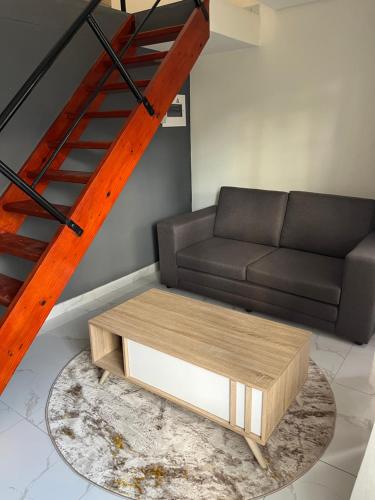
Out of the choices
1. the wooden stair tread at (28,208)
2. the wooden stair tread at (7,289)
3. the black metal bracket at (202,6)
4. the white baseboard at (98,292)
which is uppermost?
the black metal bracket at (202,6)

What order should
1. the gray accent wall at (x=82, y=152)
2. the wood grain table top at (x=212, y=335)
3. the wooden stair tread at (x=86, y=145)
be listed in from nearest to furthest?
the wood grain table top at (x=212, y=335) → the wooden stair tread at (x=86, y=145) → the gray accent wall at (x=82, y=152)

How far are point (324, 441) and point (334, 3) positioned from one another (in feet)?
9.94

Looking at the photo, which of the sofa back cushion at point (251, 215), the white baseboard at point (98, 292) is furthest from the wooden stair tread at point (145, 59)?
the white baseboard at point (98, 292)

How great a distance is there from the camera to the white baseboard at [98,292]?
3137 mm

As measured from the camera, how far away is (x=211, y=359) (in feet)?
5.93

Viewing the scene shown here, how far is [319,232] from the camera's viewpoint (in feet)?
10.4

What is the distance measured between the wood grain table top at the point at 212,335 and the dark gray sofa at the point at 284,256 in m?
0.69

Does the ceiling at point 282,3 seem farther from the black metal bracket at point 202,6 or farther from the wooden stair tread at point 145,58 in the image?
the wooden stair tread at point 145,58

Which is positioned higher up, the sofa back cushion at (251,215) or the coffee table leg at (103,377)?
the sofa back cushion at (251,215)

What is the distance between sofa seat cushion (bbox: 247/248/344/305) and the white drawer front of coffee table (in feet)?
3.91

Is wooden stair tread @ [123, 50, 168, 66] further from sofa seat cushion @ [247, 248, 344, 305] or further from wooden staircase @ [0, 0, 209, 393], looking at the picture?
sofa seat cushion @ [247, 248, 344, 305]

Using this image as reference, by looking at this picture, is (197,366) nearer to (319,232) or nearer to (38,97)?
(319,232)

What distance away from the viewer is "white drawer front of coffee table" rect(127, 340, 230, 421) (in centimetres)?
179

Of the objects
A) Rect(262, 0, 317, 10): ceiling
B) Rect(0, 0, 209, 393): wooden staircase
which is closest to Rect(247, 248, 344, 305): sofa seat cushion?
Rect(0, 0, 209, 393): wooden staircase
